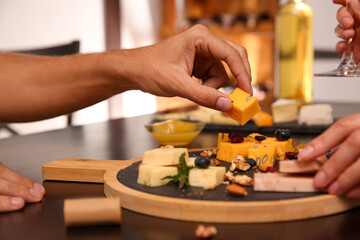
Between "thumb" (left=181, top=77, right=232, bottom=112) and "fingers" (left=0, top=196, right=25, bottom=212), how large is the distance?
1.39 feet

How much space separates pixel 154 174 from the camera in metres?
0.97

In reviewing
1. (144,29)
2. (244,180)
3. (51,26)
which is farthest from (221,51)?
(144,29)

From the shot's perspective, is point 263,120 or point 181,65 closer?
point 181,65

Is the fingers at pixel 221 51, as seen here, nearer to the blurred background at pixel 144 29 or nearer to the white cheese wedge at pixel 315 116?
the white cheese wedge at pixel 315 116

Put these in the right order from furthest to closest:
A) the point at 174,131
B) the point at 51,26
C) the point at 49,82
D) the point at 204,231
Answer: the point at 51,26 → the point at 174,131 → the point at 49,82 → the point at 204,231

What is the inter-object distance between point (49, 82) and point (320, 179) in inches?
24.8

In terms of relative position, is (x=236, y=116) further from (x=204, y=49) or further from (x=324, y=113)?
(x=324, y=113)

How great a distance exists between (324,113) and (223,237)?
1.20 m

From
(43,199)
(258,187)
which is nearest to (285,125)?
(258,187)

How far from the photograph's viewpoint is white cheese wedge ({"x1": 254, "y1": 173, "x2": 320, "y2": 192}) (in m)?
0.91

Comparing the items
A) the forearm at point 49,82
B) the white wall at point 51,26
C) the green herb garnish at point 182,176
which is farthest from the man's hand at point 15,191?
the white wall at point 51,26

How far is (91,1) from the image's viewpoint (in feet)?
14.5

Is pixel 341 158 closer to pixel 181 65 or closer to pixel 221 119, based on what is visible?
pixel 181 65

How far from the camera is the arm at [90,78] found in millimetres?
1068
